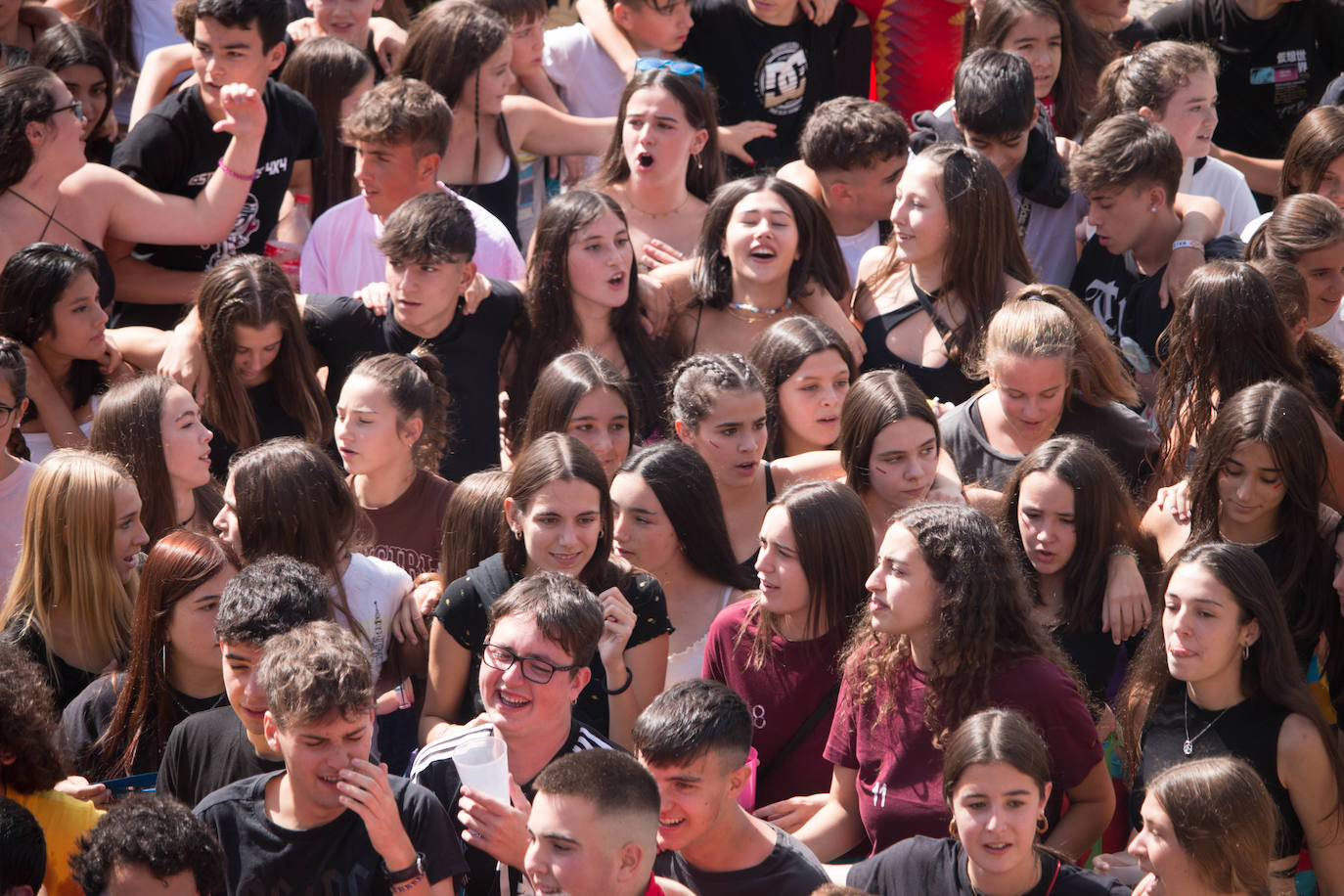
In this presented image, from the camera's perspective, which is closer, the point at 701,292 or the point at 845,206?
the point at 701,292

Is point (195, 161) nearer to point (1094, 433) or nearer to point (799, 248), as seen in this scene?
point (799, 248)

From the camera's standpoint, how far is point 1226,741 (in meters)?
3.85

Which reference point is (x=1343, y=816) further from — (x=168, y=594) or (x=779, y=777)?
(x=168, y=594)

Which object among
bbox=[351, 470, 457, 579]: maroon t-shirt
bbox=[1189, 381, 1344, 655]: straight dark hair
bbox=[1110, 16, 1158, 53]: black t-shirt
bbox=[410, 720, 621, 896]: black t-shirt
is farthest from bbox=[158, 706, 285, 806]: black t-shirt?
bbox=[1110, 16, 1158, 53]: black t-shirt

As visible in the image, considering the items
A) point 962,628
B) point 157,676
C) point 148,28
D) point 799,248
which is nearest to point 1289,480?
point 962,628

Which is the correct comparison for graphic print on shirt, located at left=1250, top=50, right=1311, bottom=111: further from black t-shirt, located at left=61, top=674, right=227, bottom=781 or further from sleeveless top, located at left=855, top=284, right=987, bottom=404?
black t-shirt, located at left=61, top=674, right=227, bottom=781

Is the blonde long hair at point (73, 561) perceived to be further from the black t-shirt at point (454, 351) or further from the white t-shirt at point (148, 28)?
the white t-shirt at point (148, 28)

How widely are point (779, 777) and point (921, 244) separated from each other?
7.41ft

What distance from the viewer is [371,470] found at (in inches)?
190

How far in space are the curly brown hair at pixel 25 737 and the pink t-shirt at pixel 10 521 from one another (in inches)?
43.5

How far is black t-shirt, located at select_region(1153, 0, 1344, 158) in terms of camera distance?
24.5ft

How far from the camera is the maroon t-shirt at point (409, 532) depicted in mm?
4812

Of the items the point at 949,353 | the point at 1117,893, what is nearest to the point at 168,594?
the point at 1117,893

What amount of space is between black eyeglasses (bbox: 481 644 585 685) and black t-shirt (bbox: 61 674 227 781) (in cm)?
79
